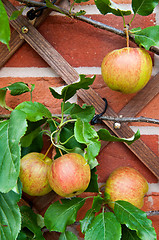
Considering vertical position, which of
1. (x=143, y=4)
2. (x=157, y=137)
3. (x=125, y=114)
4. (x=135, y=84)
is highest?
(x=143, y=4)

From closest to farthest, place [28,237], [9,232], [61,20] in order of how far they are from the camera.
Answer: [9,232] → [28,237] → [61,20]

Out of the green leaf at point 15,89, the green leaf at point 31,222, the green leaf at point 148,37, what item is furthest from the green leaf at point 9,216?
the green leaf at point 148,37

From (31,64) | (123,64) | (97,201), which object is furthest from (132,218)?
(31,64)

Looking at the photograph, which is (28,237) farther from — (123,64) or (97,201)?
(123,64)

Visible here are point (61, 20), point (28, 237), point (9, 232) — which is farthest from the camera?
point (61, 20)

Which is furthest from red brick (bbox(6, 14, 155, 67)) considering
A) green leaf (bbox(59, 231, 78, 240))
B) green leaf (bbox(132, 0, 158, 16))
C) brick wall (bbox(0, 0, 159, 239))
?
green leaf (bbox(59, 231, 78, 240))

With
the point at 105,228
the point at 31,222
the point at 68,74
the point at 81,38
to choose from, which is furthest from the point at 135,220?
the point at 81,38

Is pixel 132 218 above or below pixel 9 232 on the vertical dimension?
below

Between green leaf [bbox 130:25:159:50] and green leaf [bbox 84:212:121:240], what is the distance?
0.49 metres

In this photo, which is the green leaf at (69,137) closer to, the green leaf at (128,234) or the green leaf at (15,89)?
the green leaf at (15,89)

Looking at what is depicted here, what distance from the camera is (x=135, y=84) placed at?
740 millimetres

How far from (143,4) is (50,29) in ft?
1.04

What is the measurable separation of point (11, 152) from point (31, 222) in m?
0.36

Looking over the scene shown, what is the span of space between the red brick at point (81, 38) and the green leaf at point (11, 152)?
0.39m
